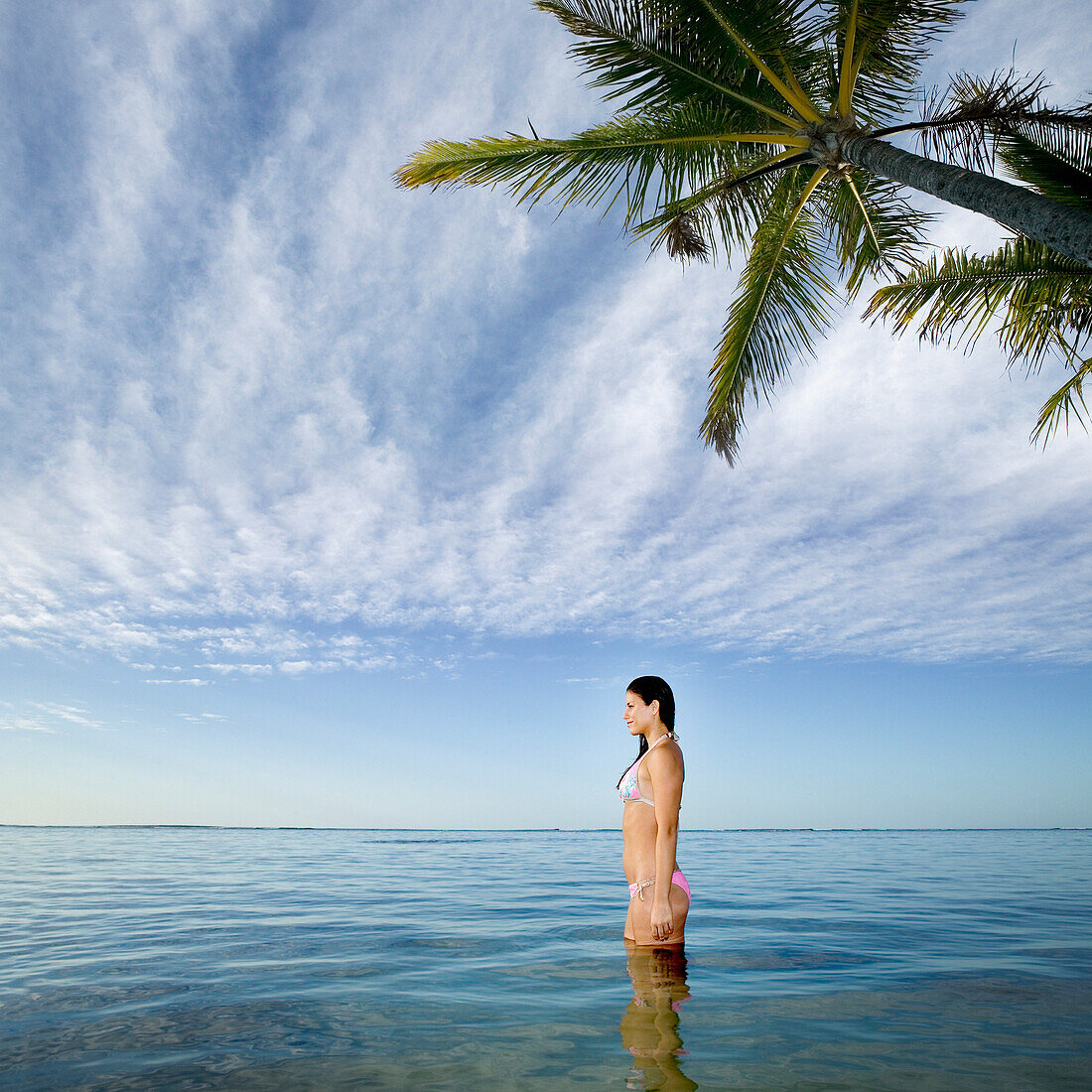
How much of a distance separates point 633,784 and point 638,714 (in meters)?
0.54

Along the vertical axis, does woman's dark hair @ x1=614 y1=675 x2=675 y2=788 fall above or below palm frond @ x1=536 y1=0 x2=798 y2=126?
below

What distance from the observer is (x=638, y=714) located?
17.8 ft

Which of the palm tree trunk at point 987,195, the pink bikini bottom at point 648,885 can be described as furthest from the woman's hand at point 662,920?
the palm tree trunk at point 987,195

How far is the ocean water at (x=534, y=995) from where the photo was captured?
3.62 m

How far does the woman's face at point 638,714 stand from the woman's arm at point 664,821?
0.62 ft

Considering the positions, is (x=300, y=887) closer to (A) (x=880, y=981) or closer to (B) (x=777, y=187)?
(A) (x=880, y=981)

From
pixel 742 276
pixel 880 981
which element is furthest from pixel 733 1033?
pixel 742 276

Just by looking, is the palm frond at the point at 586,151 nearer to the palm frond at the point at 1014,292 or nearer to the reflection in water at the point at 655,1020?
the palm frond at the point at 1014,292

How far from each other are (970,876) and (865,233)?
12.9 meters

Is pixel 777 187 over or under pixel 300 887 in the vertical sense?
over

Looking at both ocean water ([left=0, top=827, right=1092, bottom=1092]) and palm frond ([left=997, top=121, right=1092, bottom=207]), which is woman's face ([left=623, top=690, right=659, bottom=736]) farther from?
palm frond ([left=997, top=121, right=1092, bottom=207])

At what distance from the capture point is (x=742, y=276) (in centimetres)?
1050

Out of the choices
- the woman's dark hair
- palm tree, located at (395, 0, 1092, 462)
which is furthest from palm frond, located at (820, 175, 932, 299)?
the woman's dark hair

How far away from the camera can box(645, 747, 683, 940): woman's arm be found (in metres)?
5.11
